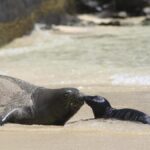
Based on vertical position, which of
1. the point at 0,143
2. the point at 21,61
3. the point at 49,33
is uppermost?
the point at 0,143

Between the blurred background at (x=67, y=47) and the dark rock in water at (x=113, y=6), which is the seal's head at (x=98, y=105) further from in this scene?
the dark rock in water at (x=113, y=6)

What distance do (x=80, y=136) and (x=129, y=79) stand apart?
10.5ft

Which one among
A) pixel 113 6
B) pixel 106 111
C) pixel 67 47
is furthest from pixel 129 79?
pixel 113 6

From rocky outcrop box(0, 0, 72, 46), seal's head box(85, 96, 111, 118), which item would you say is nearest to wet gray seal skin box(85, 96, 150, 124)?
seal's head box(85, 96, 111, 118)

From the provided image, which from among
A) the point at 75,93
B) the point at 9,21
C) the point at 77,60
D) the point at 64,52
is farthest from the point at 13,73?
the point at 9,21

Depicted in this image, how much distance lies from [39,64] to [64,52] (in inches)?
70.5

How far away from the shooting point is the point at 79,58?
9.89 metres

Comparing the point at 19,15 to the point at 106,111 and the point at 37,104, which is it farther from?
the point at 106,111

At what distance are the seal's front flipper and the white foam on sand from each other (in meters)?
2.30

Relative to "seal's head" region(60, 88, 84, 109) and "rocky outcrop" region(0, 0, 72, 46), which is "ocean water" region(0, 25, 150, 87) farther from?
"seal's head" region(60, 88, 84, 109)

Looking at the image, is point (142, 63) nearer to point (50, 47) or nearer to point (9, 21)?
point (50, 47)

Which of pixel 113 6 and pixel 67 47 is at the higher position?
pixel 67 47

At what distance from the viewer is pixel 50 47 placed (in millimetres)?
12281

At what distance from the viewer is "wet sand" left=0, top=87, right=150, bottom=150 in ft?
12.7
